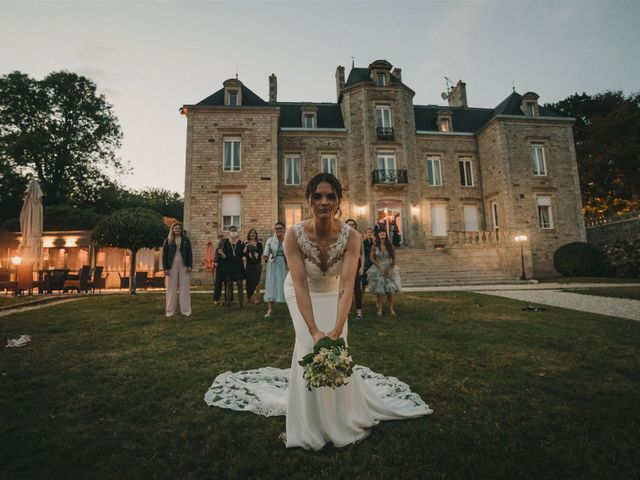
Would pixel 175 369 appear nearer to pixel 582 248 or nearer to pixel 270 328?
pixel 270 328

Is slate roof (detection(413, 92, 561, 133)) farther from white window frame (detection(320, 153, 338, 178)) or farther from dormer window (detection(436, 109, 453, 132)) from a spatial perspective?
white window frame (detection(320, 153, 338, 178))

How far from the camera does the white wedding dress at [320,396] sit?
228 centimetres

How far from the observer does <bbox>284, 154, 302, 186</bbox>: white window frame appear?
21.0 m

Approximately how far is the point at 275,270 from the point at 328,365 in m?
5.78

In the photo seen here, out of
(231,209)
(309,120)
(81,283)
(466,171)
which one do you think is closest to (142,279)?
(81,283)

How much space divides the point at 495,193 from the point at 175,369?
22.7 m

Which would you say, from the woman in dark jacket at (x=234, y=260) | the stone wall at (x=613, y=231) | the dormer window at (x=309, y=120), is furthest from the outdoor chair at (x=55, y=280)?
the stone wall at (x=613, y=231)

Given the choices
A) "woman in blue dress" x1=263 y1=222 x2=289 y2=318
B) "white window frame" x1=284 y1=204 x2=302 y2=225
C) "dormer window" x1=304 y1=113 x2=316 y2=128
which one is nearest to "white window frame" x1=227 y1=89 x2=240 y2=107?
"dormer window" x1=304 y1=113 x2=316 y2=128

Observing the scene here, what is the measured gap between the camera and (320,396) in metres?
2.32

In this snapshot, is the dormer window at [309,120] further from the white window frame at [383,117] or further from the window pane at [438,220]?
the window pane at [438,220]

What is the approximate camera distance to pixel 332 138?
21.3 metres

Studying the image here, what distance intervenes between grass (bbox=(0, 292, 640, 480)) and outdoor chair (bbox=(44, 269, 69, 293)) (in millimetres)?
8100

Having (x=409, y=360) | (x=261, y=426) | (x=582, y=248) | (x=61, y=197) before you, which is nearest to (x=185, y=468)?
(x=261, y=426)

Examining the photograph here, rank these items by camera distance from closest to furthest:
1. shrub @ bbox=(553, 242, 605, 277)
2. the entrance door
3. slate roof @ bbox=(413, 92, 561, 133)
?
shrub @ bbox=(553, 242, 605, 277), the entrance door, slate roof @ bbox=(413, 92, 561, 133)
